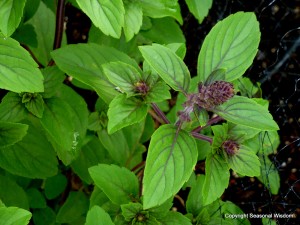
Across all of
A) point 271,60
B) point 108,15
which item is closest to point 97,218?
point 108,15

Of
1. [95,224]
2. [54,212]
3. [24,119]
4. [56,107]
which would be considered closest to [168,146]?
[95,224]

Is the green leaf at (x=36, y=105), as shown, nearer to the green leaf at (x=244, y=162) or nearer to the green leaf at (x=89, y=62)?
the green leaf at (x=89, y=62)

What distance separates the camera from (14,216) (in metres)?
0.92

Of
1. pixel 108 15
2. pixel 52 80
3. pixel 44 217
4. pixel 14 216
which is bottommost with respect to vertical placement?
pixel 44 217

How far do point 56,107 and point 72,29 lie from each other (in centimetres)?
97

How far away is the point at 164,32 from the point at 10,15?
665 mm

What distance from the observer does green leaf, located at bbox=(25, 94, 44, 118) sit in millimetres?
1186

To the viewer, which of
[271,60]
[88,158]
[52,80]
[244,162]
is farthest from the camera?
[271,60]

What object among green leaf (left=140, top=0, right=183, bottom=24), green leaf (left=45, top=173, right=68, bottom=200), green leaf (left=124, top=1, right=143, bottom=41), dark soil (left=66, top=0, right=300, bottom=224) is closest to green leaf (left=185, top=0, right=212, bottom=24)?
green leaf (left=140, top=0, right=183, bottom=24)

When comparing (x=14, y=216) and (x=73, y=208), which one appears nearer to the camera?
(x=14, y=216)

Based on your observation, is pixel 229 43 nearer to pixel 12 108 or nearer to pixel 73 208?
pixel 12 108

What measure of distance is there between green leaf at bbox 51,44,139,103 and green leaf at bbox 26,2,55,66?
0.35m

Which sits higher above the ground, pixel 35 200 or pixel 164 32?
pixel 164 32

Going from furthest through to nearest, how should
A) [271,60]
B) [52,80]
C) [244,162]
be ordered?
[271,60]
[52,80]
[244,162]
